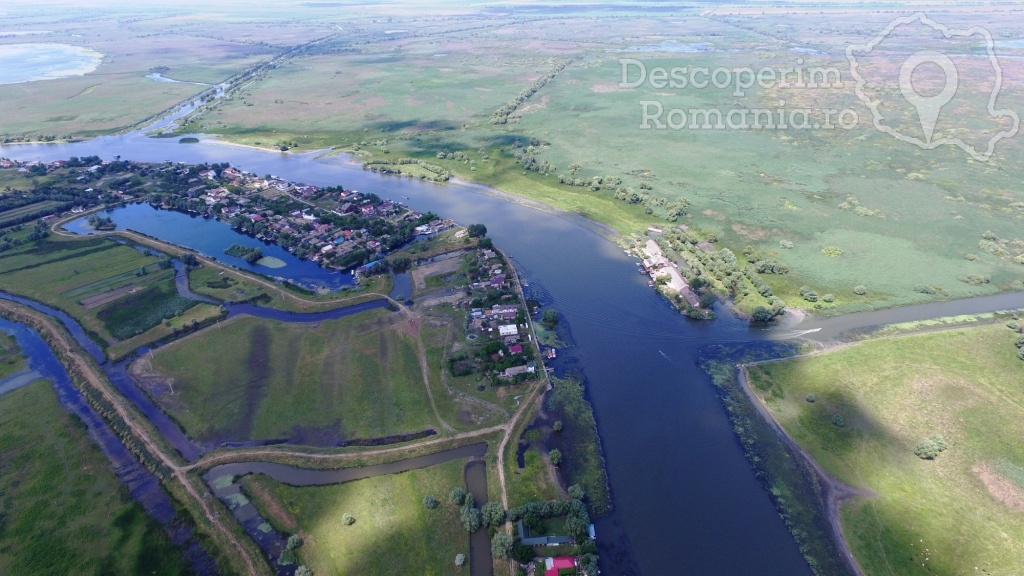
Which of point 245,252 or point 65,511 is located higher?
point 245,252

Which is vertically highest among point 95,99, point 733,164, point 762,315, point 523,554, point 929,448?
point 733,164

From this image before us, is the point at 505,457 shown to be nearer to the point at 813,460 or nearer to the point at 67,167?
the point at 813,460

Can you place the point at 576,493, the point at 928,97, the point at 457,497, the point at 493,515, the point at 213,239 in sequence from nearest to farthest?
the point at 493,515
the point at 457,497
the point at 576,493
the point at 213,239
the point at 928,97

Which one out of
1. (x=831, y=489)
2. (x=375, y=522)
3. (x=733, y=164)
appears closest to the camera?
(x=375, y=522)

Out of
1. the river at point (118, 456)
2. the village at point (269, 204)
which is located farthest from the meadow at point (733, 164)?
the river at point (118, 456)

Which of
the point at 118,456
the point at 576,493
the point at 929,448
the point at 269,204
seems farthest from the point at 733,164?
the point at 118,456

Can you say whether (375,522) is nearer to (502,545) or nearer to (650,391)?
(502,545)

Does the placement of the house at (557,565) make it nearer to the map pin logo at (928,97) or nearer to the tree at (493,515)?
the tree at (493,515)
